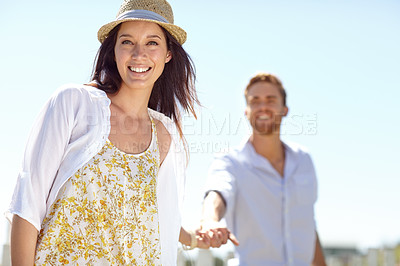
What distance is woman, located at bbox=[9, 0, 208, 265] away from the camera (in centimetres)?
196

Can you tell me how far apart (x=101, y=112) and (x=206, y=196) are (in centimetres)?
156

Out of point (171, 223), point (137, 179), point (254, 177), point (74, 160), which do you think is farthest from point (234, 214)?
point (74, 160)

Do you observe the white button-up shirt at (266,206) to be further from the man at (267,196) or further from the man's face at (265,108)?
the man's face at (265,108)

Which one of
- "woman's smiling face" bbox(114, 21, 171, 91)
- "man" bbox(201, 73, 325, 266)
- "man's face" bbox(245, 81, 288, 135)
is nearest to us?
"woman's smiling face" bbox(114, 21, 171, 91)

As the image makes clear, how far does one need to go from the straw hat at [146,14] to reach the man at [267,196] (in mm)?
1324

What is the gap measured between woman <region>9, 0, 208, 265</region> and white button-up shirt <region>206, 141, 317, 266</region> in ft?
3.56

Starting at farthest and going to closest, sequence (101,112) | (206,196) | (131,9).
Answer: (206,196)
(131,9)
(101,112)

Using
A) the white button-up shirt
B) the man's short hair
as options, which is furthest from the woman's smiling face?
the man's short hair

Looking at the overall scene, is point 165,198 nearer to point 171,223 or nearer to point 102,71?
point 171,223

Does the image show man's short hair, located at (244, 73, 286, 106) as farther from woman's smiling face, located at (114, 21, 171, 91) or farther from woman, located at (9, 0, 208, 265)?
woman's smiling face, located at (114, 21, 171, 91)

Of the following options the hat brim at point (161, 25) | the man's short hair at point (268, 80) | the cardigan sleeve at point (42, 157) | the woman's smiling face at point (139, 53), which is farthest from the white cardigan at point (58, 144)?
the man's short hair at point (268, 80)

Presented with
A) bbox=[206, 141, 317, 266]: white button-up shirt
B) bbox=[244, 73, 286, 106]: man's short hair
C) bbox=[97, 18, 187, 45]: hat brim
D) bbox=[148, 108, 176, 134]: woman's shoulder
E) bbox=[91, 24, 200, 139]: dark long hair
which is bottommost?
bbox=[206, 141, 317, 266]: white button-up shirt

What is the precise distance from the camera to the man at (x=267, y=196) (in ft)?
11.9

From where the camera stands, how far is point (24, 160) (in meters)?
1.97
